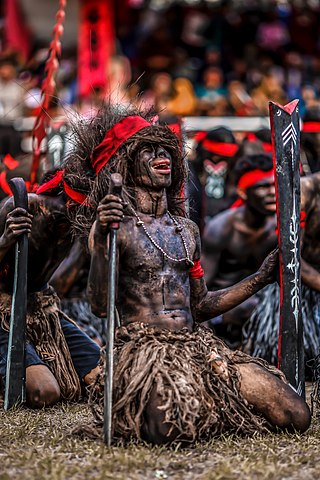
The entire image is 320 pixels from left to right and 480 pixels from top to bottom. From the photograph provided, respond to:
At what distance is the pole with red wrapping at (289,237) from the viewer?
4.04 m

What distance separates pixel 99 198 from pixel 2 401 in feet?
3.86

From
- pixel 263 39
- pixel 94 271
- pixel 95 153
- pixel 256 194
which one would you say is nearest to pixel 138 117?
pixel 95 153

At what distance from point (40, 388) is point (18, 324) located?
0.34m

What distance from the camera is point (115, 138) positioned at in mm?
3984

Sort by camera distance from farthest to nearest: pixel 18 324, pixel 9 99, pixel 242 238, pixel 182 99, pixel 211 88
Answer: pixel 211 88
pixel 182 99
pixel 9 99
pixel 242 238
pixel 18 324

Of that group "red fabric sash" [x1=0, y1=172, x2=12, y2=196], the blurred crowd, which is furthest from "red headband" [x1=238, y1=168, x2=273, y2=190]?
the blurred crowd

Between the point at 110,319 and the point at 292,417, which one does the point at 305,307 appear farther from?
the point at 110,319

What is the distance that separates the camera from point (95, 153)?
13.3 feet

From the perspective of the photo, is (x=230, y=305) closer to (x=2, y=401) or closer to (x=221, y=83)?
(x=2, y=401)

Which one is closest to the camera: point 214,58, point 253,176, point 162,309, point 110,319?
point 110,319

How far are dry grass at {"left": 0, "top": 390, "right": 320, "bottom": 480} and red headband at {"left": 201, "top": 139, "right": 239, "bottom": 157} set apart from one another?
509cm

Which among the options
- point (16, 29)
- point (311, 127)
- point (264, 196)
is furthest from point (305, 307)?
point (16, 29)

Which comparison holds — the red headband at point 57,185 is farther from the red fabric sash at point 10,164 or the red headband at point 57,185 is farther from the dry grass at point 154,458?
the red fabric sash at point 10,164

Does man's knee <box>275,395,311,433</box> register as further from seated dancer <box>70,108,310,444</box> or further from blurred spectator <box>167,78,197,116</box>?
blurred spectator <box>167,78,197,116</box>
